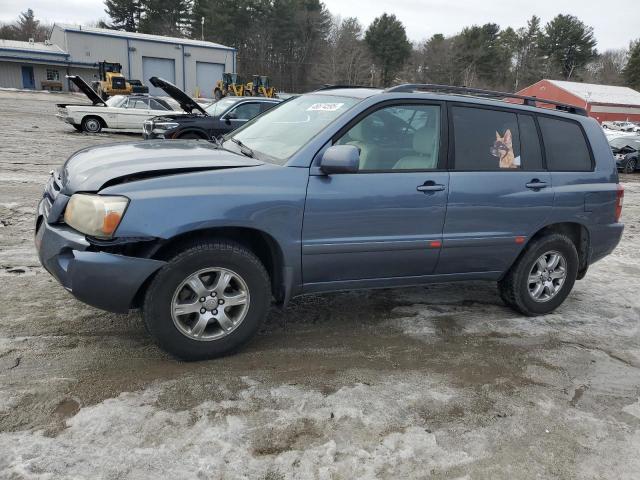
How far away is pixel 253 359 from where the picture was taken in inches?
→ 138

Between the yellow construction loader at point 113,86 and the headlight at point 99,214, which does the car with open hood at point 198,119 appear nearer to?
the headlight at point 99,214

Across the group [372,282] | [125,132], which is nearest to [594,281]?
[372,282]

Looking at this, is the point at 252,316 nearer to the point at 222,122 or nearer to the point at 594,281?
the point at 594,281

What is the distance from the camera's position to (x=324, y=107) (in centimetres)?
396

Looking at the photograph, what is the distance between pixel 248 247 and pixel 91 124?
1592 cm

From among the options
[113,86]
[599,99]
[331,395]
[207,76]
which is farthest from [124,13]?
[331,395]

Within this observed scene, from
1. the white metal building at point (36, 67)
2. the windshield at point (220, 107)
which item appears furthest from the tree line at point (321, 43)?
the windshield at point (220, 107)

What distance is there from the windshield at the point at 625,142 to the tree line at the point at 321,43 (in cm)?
4983

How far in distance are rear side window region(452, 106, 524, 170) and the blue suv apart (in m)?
0.01

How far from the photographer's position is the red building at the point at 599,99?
186 ft

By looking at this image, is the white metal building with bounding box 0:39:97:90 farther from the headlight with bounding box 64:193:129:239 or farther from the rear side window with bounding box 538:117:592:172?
the rear side window with bounding box 538:117:592:172

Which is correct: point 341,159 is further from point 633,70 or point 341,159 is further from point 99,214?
point 633,70

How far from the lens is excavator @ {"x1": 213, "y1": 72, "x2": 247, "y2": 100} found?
3591 centimetres

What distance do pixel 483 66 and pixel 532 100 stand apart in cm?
8030
